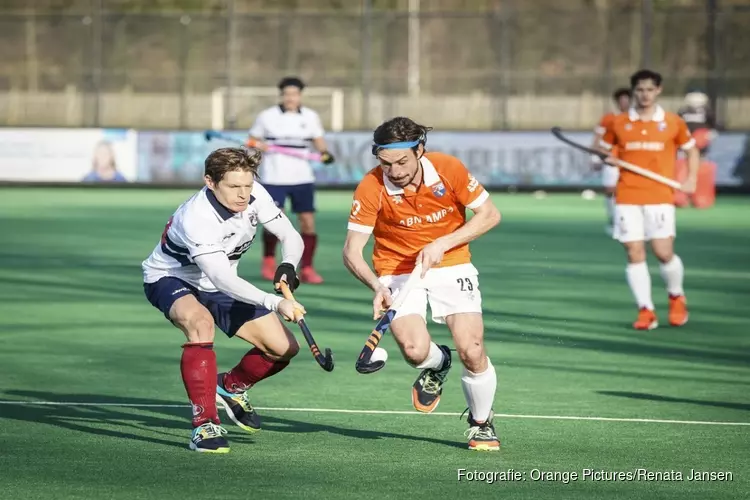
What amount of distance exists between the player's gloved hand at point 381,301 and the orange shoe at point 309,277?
25.4 feet

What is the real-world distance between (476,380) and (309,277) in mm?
7785

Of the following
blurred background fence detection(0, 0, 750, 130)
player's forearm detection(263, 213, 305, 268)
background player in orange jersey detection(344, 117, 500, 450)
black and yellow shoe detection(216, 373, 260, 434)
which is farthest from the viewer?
blurred background fence detection(0, 0, 750, 130)

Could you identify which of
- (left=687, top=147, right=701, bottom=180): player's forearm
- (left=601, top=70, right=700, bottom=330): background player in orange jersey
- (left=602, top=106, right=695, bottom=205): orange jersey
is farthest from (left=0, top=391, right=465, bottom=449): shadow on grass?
(left=687, top=147, right=701, bottom=180): player's forearm

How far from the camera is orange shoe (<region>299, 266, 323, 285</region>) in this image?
586 inches

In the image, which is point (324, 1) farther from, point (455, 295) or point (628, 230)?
point (455, 295)

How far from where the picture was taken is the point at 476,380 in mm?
7223

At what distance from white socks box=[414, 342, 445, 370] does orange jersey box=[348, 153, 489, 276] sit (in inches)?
15.8

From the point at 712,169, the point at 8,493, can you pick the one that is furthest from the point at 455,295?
the point at 712,169

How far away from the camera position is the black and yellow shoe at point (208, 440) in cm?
704

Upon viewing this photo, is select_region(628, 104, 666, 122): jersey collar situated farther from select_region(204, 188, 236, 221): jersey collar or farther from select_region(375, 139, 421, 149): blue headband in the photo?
select_region(204, 188, 236, 221): jersey collar

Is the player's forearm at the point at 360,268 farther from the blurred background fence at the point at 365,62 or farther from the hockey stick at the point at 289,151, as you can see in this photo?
the blurred background fence at the point at 365,62

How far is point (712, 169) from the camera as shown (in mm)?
28578

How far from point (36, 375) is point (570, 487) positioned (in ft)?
13.8

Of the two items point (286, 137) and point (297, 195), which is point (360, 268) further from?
point (286, 137)
